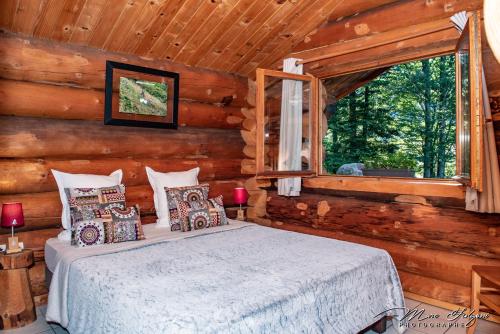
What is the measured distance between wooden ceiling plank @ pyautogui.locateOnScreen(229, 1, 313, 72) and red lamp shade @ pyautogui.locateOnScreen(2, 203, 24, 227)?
9.11 feet

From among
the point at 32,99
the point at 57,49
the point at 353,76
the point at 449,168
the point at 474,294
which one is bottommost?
the point at 474,294

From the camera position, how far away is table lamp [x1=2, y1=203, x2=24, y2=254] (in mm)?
2645

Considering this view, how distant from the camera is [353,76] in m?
5.29

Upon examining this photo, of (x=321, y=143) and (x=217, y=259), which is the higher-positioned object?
(x=321, y=143)

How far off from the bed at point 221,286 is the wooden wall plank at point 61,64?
1.45 m

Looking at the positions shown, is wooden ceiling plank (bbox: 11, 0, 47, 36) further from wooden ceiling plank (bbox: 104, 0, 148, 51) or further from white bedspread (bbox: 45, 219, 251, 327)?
white bedspread (bbox: 45, 219, 251, 327)

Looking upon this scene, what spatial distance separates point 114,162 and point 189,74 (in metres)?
1.33

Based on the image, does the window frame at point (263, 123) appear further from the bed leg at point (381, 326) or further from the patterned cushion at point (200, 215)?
the bed leg at point (381, 326)

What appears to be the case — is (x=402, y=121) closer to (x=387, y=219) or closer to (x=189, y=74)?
(x=387, y=219)

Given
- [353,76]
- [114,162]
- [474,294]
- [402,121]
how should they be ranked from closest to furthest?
[474,294], [114,162], [353,76], [402,121]

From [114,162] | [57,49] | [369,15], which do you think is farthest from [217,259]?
[369,15]

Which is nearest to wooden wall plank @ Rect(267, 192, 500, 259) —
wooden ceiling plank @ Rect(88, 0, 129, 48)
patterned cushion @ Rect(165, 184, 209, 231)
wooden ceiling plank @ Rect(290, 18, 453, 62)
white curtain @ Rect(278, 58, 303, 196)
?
white curtain @ Rect(278, 58, 303, 196)

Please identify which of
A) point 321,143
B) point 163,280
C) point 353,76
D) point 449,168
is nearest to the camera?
point 163,280

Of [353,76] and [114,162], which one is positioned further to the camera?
[353,76]
